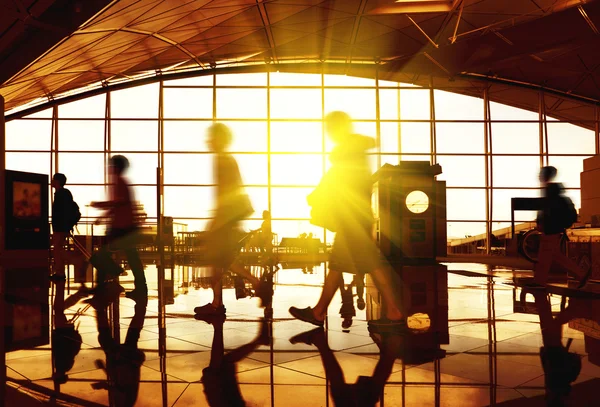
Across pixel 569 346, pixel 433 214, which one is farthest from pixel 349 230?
pixel 433 214

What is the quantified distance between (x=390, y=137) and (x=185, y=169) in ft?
23.5

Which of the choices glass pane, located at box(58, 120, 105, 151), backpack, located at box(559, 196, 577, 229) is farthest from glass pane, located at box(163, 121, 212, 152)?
backpack, located at box(559, 196, 577, 229)

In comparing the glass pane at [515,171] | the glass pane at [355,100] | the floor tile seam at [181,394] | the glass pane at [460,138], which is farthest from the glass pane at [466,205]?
the floor tile seam at [181,394]

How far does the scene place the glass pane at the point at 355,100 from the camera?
19.6 meters

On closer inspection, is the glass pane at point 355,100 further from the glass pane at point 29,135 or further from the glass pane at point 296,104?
the glass pane at point 29,135

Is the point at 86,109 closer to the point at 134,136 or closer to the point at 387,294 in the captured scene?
the point at 134,136

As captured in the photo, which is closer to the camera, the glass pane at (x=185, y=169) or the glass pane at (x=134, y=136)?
the glass pane at (x=185, y=169)

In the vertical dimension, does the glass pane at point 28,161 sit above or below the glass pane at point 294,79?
below

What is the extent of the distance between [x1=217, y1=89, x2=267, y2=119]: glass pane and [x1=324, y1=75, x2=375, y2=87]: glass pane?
2.34 m

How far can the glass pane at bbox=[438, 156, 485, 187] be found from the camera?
19.3 m

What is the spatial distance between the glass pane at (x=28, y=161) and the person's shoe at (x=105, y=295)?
13.5 m

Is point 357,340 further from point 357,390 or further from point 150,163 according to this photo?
point 150,163

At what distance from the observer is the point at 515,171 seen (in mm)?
19484

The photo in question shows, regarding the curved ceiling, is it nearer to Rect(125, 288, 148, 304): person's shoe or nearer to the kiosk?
the kiosk
